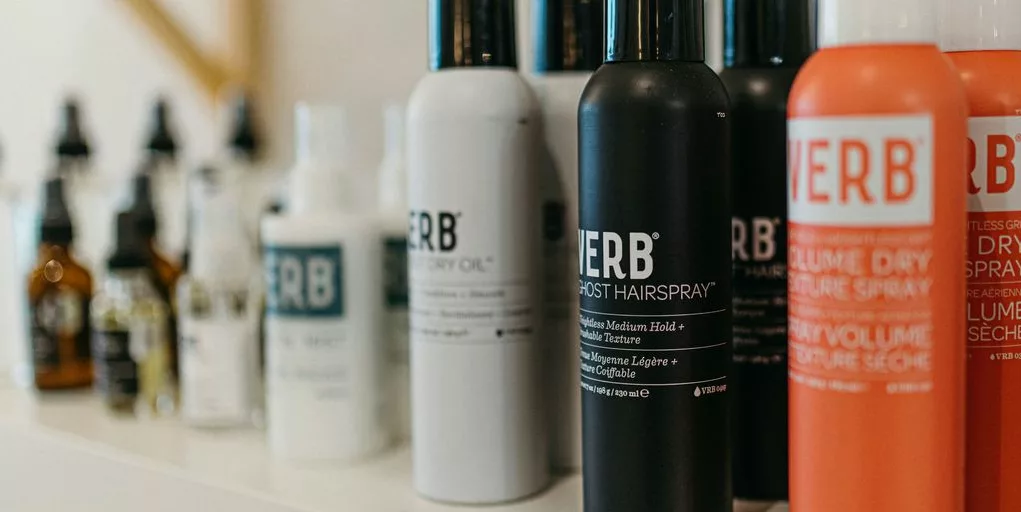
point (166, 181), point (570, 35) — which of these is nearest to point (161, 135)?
point (166, 181)

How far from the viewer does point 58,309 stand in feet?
2.23

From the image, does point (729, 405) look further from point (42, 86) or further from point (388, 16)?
point (42, 86)

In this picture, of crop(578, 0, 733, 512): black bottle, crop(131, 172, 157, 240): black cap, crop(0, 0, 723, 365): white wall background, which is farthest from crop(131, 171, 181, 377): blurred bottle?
crop(578, 0, 733, 512): black bottle

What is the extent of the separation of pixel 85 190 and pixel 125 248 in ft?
0.72

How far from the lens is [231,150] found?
761 mm

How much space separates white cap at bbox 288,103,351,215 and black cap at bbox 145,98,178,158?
0.26m

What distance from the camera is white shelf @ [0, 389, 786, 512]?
0.47 metres

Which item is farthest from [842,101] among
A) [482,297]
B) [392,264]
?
[392,264]

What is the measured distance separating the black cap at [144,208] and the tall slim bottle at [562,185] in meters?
0.30

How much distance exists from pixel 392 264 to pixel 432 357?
0.12 m

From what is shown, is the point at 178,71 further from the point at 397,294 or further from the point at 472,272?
the point at 472,272

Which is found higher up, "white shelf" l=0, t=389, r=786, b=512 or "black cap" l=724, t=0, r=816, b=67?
"black cap" l=724, t=0, r=816, b=67

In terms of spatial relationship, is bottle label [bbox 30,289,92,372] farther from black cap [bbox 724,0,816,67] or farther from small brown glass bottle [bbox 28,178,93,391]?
black cap [bbox 724,0,816,67]

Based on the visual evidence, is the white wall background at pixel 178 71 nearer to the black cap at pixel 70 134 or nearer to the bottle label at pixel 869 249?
the black cap at pixel 70 134
